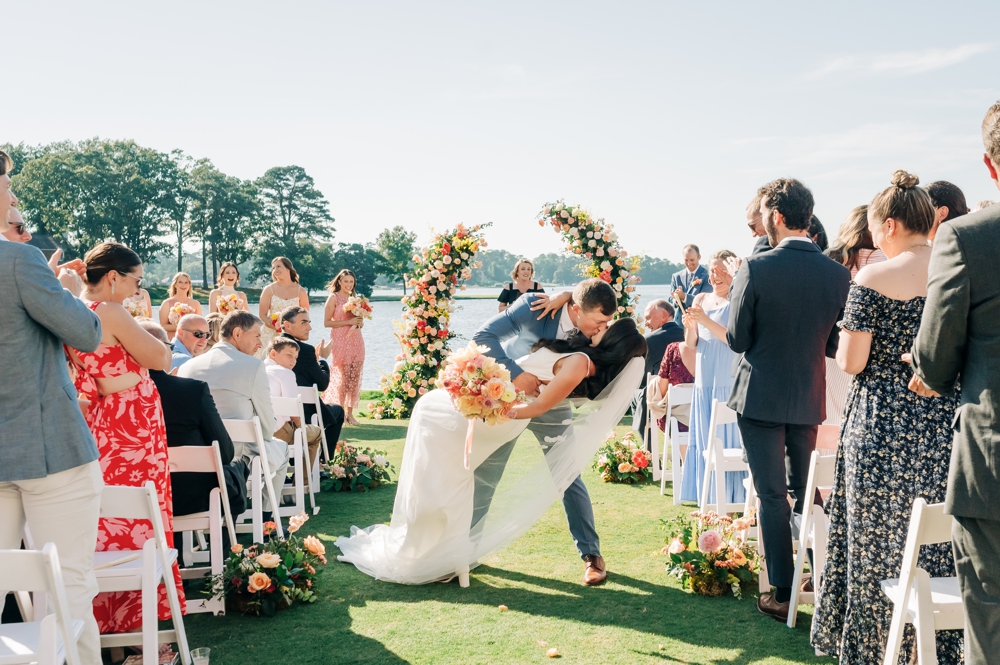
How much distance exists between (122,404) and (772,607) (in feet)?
11.5

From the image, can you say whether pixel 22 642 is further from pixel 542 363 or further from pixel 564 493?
pixel 564 493

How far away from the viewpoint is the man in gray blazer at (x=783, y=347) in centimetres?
393

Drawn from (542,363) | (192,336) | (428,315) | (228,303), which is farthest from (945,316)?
(428,315)

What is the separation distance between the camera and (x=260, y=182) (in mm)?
65750

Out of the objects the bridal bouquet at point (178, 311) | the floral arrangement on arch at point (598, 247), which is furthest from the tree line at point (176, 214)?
the bridal bouquet at point (178, 311)

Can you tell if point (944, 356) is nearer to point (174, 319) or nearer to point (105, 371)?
point (105, 371)

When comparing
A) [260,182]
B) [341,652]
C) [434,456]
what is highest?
[260,182]

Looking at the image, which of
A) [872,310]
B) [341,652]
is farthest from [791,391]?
[341,652]

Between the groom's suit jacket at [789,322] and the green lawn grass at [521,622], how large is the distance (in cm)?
116

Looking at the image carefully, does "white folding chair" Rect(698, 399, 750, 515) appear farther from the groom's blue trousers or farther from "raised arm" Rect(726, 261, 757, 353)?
"raised arm" Rect(726, 261, 757, 353)

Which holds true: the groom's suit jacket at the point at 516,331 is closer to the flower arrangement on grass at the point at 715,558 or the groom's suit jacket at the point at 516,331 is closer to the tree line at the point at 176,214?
the flower arrangement on grass at the point at 715,558

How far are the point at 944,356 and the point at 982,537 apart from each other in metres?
0.48

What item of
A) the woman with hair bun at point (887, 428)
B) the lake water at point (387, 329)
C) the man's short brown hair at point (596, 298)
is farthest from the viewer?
the lake water at point (387, 329)

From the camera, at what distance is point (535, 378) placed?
4586 millimetres
